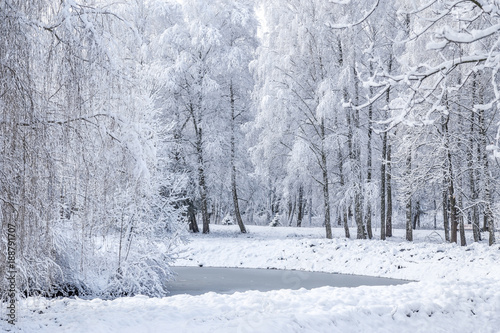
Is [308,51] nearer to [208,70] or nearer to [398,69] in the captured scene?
[398,69]

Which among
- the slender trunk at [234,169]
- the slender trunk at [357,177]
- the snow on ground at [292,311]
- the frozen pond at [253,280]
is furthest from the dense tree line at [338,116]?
the snow on ground at [292,311]

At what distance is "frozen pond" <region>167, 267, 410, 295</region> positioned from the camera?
1188 centimetres

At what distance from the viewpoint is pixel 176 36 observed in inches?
824

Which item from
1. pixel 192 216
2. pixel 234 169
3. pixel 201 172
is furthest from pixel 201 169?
pixel 192 216

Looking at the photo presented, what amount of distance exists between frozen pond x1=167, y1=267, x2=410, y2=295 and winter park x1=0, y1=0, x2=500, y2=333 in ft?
0.37

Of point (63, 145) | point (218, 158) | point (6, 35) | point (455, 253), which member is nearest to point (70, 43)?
point (6, 35)

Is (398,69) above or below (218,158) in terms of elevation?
above

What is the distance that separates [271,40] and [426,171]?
321 inches

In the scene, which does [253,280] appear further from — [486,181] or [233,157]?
[233,157]

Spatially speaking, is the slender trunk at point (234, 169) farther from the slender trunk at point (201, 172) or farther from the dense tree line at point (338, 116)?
the slender trunk at point (201, 172)

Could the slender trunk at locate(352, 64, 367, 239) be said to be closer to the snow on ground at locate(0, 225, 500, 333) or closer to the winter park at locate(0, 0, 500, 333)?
the winter park at locate(0, 0, 500, 333)

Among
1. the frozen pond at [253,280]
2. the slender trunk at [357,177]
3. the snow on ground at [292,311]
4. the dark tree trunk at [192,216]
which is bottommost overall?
the frozen pond at [253,280]

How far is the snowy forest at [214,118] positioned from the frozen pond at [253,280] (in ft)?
4.16

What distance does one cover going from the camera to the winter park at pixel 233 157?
203 inches
